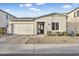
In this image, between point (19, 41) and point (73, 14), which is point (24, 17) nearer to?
point (19, 41)

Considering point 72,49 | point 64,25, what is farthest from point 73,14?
point 72,49

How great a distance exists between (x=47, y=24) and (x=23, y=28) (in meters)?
1.41

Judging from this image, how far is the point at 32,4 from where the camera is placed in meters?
12.2

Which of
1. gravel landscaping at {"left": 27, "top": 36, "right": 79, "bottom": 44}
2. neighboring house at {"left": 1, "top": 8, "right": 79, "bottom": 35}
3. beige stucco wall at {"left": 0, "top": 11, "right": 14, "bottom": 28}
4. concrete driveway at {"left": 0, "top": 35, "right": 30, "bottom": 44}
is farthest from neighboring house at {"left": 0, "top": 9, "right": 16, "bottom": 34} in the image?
gravel landscaping at {"left": 27, "top": 36, "right": 79, "bottom": 44}

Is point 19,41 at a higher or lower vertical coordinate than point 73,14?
lower

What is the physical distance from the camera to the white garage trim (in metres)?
12.7

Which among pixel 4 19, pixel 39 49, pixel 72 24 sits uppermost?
pixel 4 19

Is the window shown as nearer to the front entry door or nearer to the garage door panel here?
the front entry door

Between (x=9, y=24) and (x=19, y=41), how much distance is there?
3.74ft

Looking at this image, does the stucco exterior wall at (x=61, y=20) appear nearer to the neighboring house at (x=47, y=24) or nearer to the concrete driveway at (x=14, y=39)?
the neighboring house at (x=47, y=24)

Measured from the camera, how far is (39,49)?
12.2m

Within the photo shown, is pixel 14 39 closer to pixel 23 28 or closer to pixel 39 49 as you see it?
pixel 23 28

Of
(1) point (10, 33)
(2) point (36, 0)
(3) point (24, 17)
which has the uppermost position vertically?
(2) point (36, 0)

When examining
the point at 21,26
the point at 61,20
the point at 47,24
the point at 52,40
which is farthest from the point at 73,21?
the point at 21,26
